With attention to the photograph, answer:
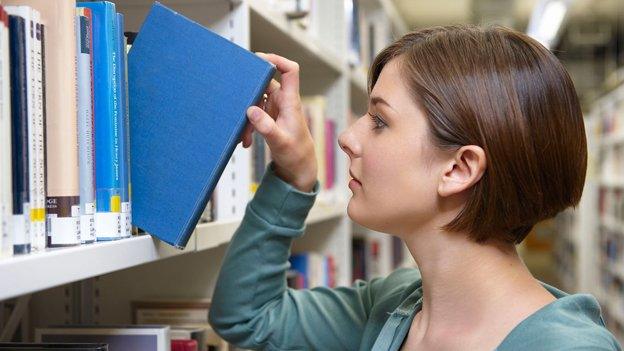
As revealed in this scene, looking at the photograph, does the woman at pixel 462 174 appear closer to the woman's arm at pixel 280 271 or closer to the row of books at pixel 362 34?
the woman's arm at pixel 280 271

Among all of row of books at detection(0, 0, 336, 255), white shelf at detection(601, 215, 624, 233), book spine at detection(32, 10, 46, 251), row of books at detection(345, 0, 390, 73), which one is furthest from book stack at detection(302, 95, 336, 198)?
white shelf at detection(601, 215, 624, 233)

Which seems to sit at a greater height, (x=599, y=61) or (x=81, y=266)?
(x=599, y=61)

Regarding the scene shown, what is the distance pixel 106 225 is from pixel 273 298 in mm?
499

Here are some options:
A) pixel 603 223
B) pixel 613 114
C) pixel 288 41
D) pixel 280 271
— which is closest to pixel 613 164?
pixel 613 114

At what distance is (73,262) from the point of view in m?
0.74

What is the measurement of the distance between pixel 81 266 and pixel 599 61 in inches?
427

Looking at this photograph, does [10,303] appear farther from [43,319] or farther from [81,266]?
[81,266]

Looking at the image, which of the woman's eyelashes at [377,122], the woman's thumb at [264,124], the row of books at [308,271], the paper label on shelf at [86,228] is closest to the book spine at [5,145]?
the paper label on shelf at [86,228]

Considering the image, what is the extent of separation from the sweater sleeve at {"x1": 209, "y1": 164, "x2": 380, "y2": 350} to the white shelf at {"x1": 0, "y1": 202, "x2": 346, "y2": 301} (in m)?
0.17

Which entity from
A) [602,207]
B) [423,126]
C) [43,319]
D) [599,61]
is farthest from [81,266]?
[599,61]

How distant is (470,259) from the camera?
1099mm

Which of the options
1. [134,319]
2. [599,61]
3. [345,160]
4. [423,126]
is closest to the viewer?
[423,126]

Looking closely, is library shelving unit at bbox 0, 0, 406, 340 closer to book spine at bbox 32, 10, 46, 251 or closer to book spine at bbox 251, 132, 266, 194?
book spine at bbox 32, 10, 46, 251

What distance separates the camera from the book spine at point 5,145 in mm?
671
